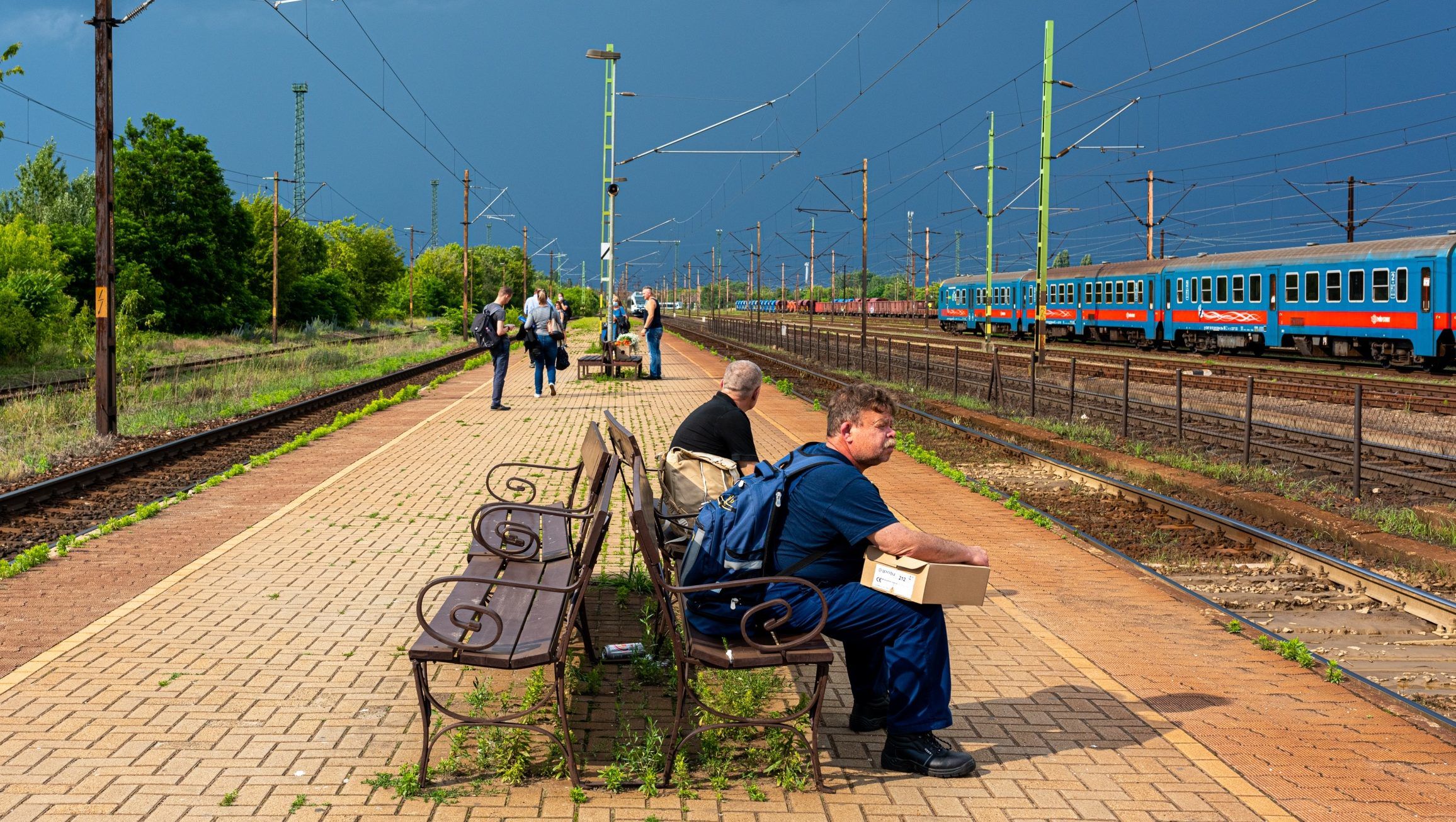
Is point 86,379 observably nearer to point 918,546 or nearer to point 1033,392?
point 1033,392

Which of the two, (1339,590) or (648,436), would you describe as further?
(648,436)

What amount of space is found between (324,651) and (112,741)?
139 centimetres

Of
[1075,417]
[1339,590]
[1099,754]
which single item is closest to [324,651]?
[1099,754]

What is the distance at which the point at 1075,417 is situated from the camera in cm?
2006

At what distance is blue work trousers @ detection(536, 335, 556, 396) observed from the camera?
2112cm

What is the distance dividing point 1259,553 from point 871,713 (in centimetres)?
592

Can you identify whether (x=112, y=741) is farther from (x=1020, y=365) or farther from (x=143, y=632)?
(x=1020, y=365)

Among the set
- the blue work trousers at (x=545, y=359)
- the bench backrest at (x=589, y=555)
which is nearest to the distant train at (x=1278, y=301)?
the blue work trousers at (x=545, y=359)

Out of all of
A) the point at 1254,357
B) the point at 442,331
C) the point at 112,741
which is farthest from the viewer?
the point at 442,331

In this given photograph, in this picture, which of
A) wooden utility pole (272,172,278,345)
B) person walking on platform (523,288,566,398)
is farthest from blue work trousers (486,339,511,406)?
wooden utility pole (272,172,278,345)

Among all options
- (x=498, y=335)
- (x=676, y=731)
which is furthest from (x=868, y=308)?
(x=676, y=731)

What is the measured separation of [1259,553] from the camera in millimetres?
9914

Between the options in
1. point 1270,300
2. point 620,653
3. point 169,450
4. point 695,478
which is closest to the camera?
point 620,653

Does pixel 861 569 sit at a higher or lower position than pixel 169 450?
higher
